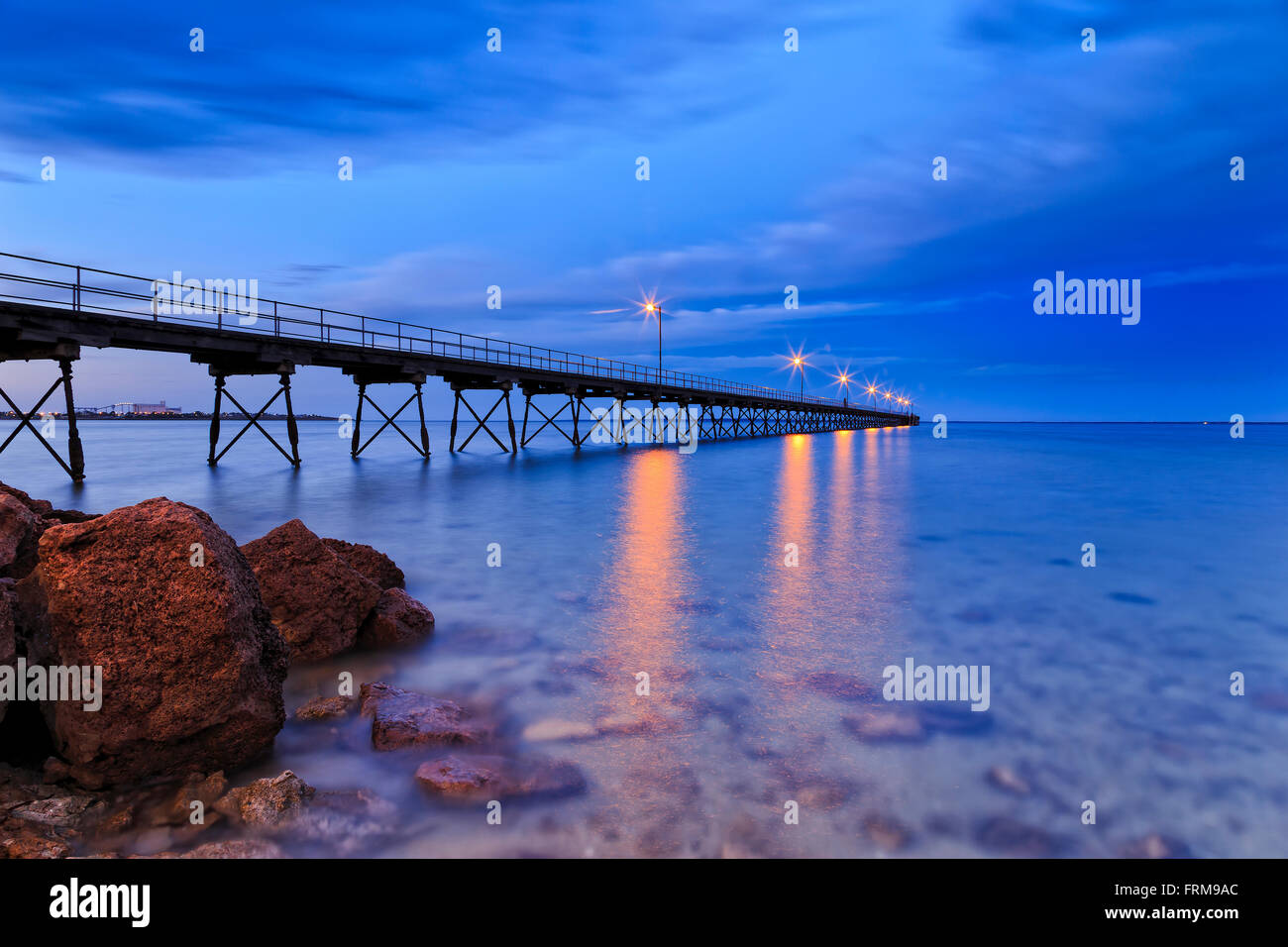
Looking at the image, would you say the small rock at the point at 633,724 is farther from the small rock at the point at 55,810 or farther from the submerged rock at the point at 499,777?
the small rock at the point at 55,810

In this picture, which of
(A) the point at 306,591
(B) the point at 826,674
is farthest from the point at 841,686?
(A) the point at 306,591

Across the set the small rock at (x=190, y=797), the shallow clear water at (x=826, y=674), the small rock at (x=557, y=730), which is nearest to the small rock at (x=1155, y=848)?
the shallow clear water at (x=826, y=674)

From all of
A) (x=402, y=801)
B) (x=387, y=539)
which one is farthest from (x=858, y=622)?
(x=387, y=539)

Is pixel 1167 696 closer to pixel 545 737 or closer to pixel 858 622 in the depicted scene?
pixel 858 622

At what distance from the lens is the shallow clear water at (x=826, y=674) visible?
3408 mm

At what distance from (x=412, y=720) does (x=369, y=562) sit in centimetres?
321

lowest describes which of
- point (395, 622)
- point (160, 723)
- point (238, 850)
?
point (238, 850)

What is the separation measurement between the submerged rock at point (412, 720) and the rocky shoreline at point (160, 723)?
0.02m

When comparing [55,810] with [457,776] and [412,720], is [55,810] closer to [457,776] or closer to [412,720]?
[412,720]

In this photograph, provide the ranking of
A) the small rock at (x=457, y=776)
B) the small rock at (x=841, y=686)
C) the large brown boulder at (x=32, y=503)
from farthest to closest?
the large brown boulder at (x=32, y=503)
the small rock at (x=841, y=686)
the small rock at (x=457, y=776)

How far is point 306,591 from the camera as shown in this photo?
17.9ft

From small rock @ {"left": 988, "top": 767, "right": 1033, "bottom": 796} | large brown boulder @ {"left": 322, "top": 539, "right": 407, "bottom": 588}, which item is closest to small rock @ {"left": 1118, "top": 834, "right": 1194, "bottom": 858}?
small rock @ {"left": 988, "top": 767, "right": 1033, "bottom": 796}

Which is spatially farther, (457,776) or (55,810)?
(457,776)

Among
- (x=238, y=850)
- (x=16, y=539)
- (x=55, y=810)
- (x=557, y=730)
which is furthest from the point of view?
(x=16, y=539)
